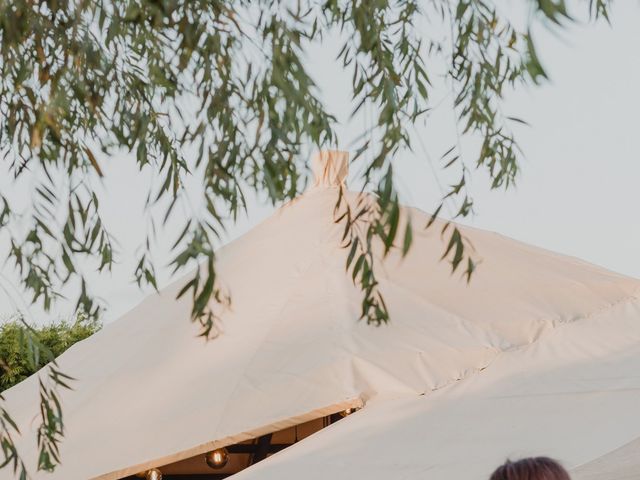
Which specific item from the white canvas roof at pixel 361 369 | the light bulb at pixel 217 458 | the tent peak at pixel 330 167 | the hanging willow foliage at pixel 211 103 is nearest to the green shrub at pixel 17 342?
the light bulb at pixel 217 458

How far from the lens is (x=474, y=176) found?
12.4 feet

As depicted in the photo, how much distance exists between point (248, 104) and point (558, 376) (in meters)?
2.62

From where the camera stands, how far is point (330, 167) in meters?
7.80

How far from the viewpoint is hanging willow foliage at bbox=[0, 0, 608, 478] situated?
9.74 feet

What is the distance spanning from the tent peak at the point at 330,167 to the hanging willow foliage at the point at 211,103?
10.8ft

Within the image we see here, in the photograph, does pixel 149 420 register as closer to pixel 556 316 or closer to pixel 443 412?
pixel 443 412

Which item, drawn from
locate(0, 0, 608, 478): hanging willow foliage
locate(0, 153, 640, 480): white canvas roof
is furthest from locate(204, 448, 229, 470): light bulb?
locate(0, 0, 608, 478): hanging willow foliage

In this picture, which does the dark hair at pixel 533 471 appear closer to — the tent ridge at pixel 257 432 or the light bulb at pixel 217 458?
the tent ridge at pixel 257 432

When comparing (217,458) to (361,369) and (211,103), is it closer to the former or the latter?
(361,369)

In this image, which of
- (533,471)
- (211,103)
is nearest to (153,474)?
(211,103)

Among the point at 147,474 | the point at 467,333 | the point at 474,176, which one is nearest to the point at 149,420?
the point at 147,474

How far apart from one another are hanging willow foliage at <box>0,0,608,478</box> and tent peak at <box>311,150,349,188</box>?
3303mm

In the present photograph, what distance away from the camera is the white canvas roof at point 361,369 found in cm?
491

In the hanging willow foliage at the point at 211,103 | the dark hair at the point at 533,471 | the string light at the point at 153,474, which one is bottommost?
the dark hair at the point at 533,471
